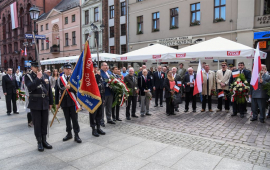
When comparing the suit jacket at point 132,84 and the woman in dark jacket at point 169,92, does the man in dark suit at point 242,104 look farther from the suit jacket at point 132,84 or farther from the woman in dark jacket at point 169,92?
the suit jacket at point 132,84

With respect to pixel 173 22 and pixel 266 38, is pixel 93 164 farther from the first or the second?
pixel 173 22

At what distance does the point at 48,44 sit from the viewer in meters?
42.3

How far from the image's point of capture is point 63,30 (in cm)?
3828

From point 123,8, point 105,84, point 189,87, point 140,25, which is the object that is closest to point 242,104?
point 189,87

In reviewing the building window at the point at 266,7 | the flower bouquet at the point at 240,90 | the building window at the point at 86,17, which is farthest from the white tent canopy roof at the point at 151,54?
the building window at the point at 86,17

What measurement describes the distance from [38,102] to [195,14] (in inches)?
745

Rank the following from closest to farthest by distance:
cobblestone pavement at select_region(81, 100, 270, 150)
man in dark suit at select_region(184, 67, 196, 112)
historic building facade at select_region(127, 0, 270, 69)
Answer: cobblestone pavement at select_region(81, 100, 270, 150) → man in dark suit at select_region(184, 67, 196, 112) → historic building facade at select_region(127, 0, 270, 69)

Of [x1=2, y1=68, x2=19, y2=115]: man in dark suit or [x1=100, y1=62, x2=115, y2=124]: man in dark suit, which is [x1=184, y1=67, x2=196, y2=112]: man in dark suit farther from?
[x1=2, y1=68, x2=19, y2=115]: man in dark suit

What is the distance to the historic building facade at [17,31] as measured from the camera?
46.9m

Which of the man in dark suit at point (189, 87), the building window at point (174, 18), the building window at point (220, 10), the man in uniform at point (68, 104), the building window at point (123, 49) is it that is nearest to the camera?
the man in uniform at point (68, 104)

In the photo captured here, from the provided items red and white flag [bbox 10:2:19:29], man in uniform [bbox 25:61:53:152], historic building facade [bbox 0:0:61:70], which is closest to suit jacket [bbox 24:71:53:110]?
man in uniform [bbox 25:61:53:152]

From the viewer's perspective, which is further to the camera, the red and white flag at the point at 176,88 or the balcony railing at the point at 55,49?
the balcony railing at the point at 55,49

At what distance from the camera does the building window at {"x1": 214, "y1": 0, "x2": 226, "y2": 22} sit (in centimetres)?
1859

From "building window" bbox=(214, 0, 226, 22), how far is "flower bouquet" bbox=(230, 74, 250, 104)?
12.2m
